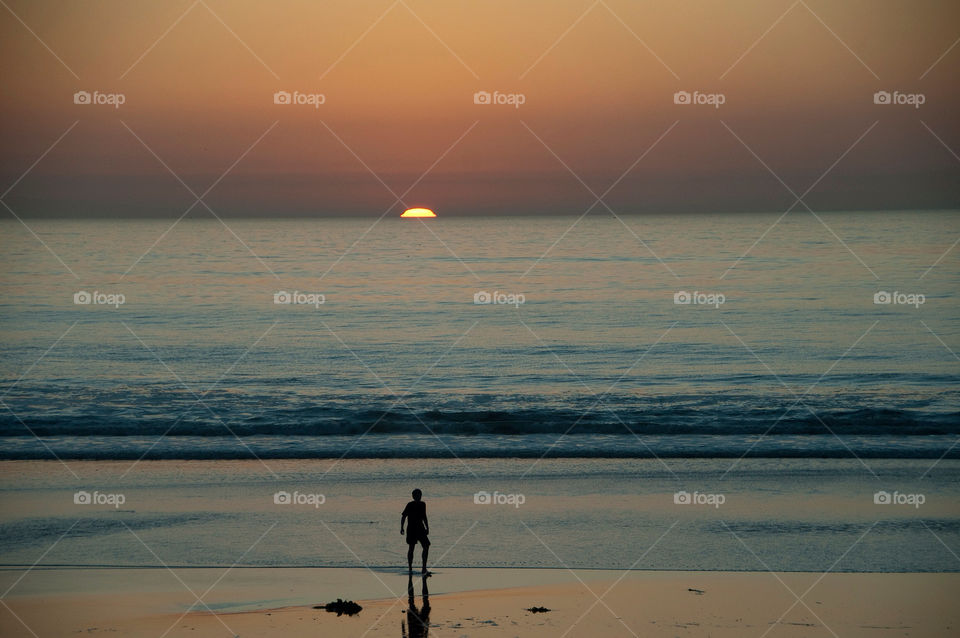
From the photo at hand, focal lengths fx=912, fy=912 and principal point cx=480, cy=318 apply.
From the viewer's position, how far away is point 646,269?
46.3m

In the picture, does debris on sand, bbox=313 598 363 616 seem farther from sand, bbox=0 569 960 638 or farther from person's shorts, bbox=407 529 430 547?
person's shorts, bbox=407 529 430 547

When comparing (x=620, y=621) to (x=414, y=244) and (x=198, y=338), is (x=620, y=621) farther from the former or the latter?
(x=414, y=244)


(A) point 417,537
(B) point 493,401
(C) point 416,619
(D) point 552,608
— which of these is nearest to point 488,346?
(B) point 493,401

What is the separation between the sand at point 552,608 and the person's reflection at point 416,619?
27 mm

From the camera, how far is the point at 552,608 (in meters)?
8.78

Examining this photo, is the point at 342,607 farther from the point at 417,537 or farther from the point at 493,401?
the point at 493,401

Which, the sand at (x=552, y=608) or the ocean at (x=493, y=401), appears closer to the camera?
the sand at (x=552, y=608)

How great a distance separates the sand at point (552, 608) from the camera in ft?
26.9

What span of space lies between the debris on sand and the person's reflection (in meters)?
0.51

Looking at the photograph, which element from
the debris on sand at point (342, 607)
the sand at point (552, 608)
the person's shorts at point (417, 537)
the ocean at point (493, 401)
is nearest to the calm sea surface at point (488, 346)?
the ocean at point (493, 401)

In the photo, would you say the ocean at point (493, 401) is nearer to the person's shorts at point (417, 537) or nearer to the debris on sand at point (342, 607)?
the person's shorts at point (417, 537)

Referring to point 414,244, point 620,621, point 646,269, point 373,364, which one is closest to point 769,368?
point 373,364

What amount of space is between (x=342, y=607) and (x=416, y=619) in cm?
80

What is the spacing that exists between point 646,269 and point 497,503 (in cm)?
3464
